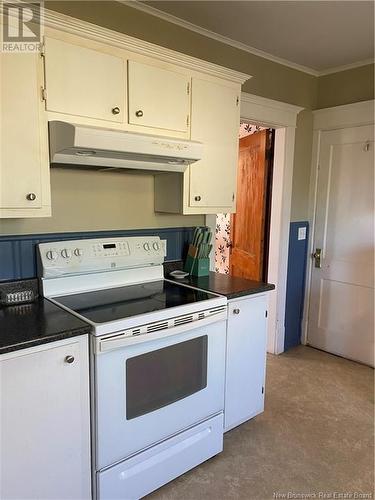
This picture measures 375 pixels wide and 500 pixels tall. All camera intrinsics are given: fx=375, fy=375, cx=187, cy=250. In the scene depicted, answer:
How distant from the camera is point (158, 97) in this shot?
201cm

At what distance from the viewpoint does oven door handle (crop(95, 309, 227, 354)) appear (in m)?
1.55

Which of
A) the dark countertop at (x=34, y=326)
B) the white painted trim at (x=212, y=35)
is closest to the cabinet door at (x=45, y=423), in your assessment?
the dark countertop at (x=34, y=326)

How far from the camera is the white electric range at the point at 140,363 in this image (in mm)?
1615

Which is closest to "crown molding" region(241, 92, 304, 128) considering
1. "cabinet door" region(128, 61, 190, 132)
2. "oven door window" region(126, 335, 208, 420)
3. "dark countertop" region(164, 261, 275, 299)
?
"cabinet door" region(128, 61, 190, 132)

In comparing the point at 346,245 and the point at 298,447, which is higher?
the point at 346,245

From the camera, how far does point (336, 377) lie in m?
3.06

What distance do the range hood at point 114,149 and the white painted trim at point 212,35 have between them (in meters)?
0.93

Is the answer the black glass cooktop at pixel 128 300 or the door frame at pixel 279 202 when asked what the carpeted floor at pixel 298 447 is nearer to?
the door frame at pixel 279 202

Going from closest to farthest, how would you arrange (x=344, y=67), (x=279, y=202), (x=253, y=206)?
(x=344, y=67) → (x=279, y=202) → (x=253, y=206)

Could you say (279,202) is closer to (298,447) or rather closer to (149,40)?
(149,40)

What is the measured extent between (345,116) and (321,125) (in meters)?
0.22

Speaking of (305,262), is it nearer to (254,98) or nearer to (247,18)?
(254,98)

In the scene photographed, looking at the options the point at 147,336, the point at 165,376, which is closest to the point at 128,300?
the point at 147,336

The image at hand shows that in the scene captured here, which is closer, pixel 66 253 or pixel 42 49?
pixel 42 49
